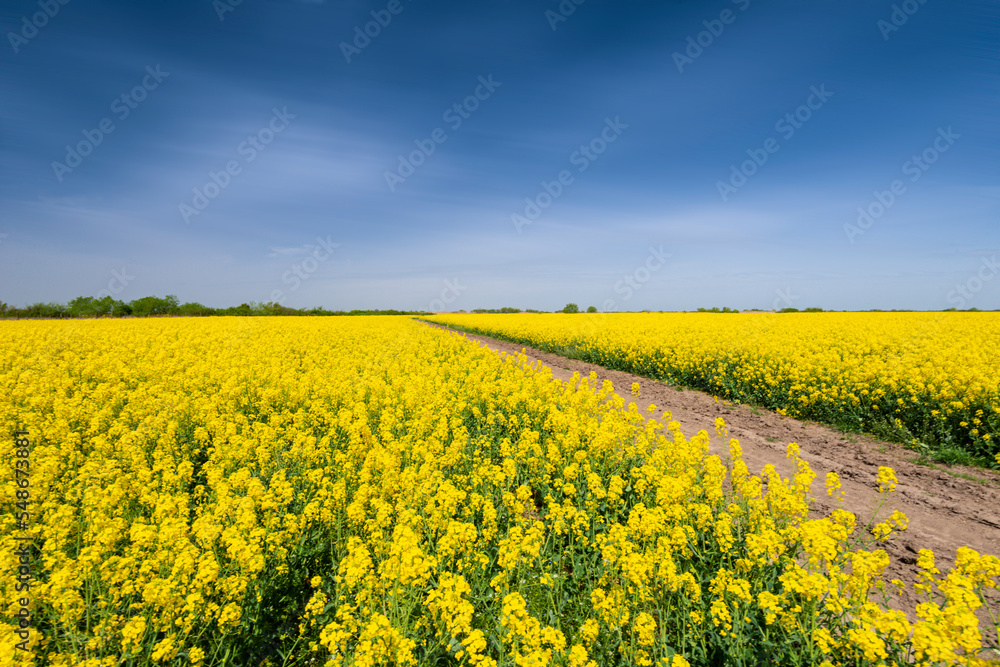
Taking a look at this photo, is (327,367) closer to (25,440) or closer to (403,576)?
(25,440)

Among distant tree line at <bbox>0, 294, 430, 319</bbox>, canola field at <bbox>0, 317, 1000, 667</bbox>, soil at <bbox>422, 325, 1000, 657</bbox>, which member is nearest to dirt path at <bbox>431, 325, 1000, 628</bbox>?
soil at <bbox>422, 325, 1000, 657</bbox>

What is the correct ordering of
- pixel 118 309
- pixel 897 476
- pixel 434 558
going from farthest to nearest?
1. pixel 118 309
2. pixel 897 476
3. pixel 434 558

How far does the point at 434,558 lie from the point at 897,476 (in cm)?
869

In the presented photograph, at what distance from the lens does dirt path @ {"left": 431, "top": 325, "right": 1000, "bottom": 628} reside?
4.86 meters

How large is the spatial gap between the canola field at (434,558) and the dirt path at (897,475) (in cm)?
49

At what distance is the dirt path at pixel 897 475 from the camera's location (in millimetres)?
4855

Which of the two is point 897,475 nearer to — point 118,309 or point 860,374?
point 860,374

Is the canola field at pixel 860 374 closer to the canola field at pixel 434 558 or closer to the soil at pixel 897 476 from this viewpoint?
the soil at pixel 897 476

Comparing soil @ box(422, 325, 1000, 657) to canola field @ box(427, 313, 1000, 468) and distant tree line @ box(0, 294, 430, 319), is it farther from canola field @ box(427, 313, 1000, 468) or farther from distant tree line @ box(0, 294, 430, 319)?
distant tree line @ box(0, 294, 430, 319)

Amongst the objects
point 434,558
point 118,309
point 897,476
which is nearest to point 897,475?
point 897,476

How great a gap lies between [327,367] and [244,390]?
107 inches

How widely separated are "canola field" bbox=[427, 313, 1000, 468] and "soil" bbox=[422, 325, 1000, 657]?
685mm

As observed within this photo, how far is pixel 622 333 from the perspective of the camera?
69.4ft

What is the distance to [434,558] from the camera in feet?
9.95
